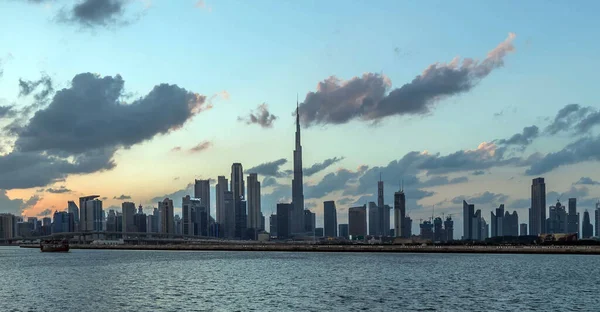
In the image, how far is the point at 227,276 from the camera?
103562mm

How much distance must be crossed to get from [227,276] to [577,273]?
188 ft

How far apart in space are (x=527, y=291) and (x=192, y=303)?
40.1m

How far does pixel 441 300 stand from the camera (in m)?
68.2

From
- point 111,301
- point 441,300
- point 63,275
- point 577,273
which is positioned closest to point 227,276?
point 63,275

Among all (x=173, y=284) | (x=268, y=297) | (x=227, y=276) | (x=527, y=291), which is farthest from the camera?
(x=227, y=276)

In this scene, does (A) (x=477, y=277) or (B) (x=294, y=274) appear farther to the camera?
(B) (x=294, y=274)

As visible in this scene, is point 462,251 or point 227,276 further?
point 462,251

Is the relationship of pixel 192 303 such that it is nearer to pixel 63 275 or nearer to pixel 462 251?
pixel 63 275

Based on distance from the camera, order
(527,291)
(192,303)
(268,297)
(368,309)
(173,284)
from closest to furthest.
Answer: (368,309) < (192,303) < (268,297) < (527,291) < (173,284)

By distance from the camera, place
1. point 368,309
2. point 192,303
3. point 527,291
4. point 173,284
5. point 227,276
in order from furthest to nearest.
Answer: point 227,276, point 173,284, point 527,291, point 192,303, point 368,309

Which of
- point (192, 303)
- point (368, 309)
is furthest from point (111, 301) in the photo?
point (368, 309)

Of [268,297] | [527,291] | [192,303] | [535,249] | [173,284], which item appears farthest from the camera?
[535,249]

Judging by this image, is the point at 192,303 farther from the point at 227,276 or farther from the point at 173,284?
the point at 227,276

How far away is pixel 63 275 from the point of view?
107250 millimetres
